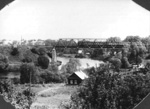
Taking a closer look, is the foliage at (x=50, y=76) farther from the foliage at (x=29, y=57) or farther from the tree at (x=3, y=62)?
the tree at (x=3, y=62)

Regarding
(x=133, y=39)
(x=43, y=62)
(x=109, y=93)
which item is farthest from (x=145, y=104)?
(x=43, y=62)

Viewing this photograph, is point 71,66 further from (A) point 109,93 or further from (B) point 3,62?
(A) point 109,93

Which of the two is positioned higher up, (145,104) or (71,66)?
(145,104)

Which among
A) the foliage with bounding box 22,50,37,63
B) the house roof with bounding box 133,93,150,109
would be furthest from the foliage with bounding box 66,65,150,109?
the foliage with bounding box 22,50,37,63

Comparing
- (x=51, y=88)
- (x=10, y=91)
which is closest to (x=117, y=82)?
(x=10, y=91)

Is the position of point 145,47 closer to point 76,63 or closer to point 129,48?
point 129,48

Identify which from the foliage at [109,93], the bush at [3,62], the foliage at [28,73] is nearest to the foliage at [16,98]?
the foliage at [109,93]
